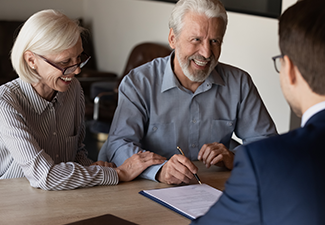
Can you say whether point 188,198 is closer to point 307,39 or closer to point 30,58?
point 307,39

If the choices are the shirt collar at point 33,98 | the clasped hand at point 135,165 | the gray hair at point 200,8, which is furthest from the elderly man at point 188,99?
the shirt collar at point 33,98

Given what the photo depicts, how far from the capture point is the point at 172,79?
2.06 metres

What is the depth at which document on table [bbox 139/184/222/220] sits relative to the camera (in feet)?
4.40

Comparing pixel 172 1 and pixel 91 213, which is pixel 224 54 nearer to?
pixel 172 1

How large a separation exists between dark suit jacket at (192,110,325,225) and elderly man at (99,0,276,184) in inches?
40.5

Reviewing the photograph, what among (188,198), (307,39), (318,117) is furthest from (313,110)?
(188,198)

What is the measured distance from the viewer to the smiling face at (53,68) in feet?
5.61

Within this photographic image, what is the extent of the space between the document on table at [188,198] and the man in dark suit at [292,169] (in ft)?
1.38

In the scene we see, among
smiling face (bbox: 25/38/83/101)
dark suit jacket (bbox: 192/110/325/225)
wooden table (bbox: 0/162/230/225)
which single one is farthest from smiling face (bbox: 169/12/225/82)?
dark suit jacket (bbox: 192/110/325/225)

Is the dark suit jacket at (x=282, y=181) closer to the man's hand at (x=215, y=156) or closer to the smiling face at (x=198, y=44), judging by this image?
the man's hand at (x=215, y=156)

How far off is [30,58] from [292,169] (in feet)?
4.12

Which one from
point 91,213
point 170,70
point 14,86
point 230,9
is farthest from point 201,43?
point 230,9

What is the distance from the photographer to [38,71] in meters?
1.74

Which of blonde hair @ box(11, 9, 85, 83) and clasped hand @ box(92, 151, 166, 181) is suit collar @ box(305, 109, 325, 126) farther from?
blonde hair @ box(11, 9, 85, 83)
